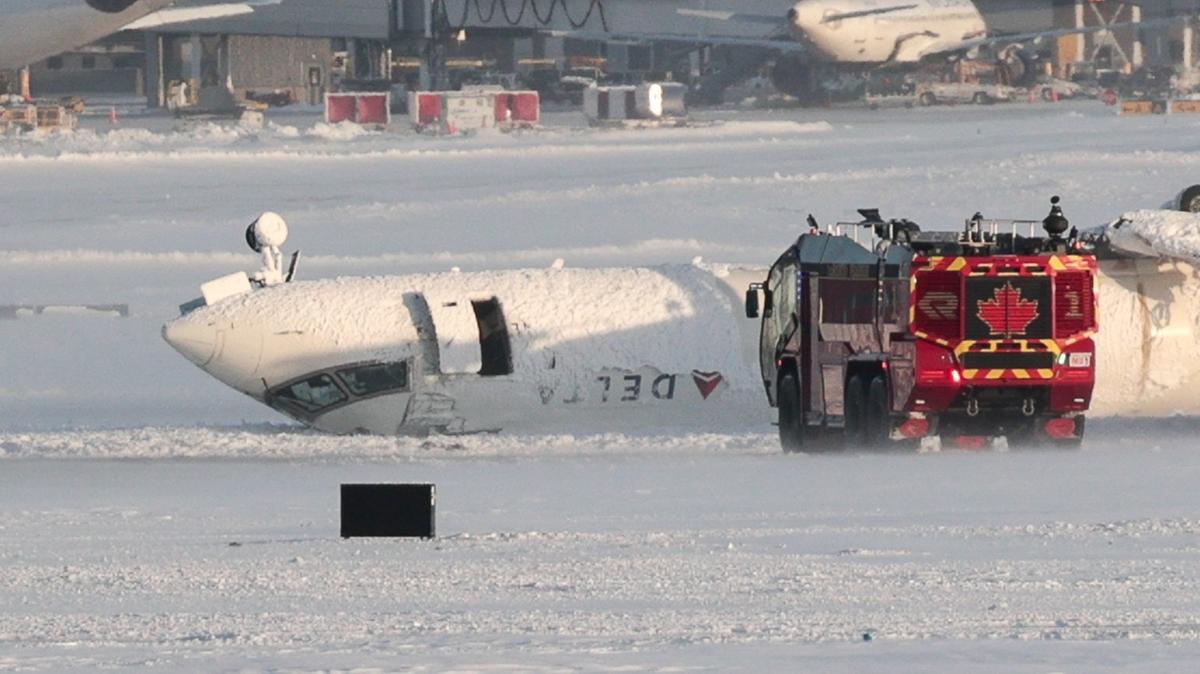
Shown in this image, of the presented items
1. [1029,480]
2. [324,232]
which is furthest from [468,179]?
[1029,480]

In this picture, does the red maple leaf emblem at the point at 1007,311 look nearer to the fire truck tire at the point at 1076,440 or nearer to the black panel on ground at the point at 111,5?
the fire truck tire at the point at 1076,440

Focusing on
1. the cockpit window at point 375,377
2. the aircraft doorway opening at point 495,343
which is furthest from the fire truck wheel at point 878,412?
the cockpit window at point 375,377

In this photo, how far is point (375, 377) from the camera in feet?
85.6

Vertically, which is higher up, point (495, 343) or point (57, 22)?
point (57, 22)

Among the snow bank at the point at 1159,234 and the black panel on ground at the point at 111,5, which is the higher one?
the black panel on ground at the point at 111,5

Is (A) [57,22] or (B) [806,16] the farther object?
(B) [806,16]

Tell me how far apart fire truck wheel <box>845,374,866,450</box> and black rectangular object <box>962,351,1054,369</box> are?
4.19 ft

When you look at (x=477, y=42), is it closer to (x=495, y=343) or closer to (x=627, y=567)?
(x=495, y=343)

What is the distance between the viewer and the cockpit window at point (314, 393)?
85.8 feet

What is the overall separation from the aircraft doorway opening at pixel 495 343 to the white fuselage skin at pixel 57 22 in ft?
88.2

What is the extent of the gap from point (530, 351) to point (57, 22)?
32.1 m

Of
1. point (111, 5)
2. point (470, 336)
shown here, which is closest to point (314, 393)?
point (470, 336)

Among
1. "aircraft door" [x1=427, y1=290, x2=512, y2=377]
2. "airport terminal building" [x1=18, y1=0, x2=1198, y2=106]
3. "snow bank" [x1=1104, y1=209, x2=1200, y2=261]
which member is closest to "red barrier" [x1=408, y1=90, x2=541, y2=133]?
"airport terminal building" [x1=18, y1=0, x2=1198, y2=106]

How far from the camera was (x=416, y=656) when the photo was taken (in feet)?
39.6
